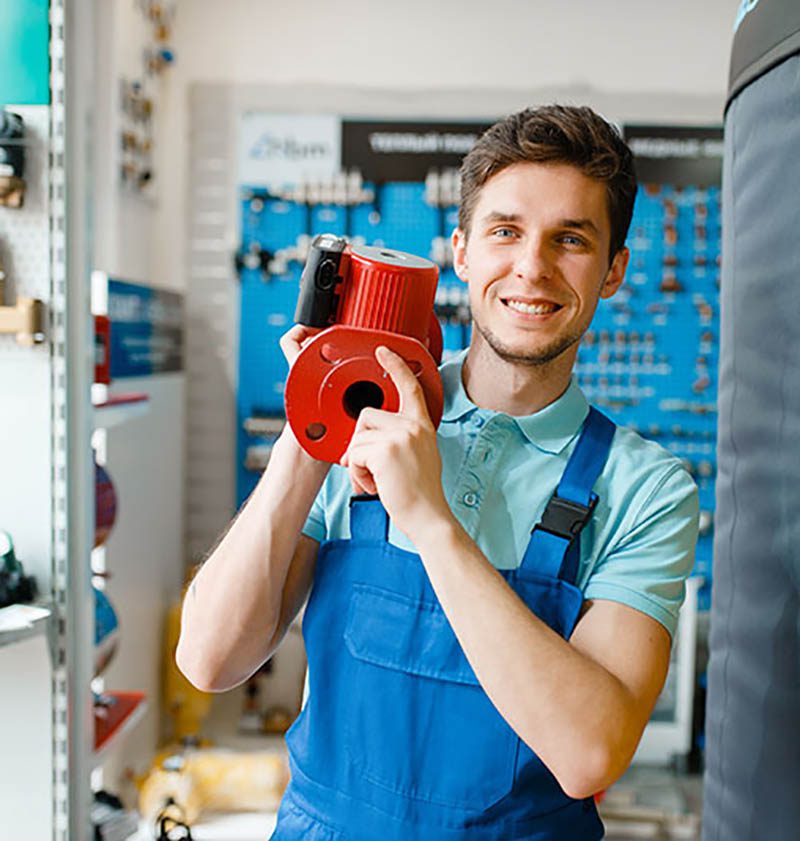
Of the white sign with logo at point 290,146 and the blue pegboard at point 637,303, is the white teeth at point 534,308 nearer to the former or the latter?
the blue pegboard at point 637,303

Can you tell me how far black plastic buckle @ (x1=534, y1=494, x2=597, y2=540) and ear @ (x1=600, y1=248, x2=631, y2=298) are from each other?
31cm

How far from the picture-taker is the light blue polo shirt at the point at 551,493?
122 centimetres

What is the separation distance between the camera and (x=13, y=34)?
1796 millimetres

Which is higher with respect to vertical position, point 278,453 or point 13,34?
point 13,34

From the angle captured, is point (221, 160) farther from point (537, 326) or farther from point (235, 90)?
point (537, 326)

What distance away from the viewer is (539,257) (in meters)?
1.25

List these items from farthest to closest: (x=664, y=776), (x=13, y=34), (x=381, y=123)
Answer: (x=381, y=123) → (x=664, y=776) → (x=13, y=34)

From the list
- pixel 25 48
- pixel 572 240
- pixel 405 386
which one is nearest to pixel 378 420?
pixel 405 386

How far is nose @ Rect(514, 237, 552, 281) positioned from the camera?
4.08ft

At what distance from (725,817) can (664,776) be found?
3246 millimetres

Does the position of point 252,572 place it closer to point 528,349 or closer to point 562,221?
point 528,349

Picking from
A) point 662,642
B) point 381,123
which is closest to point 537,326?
point 662,642

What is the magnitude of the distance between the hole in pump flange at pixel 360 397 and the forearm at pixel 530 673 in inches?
6.5

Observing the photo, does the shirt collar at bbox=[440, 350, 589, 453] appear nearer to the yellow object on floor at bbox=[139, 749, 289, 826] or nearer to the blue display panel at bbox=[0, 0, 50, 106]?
the blue display panel at bbox=[0, 0, 50, 106]
